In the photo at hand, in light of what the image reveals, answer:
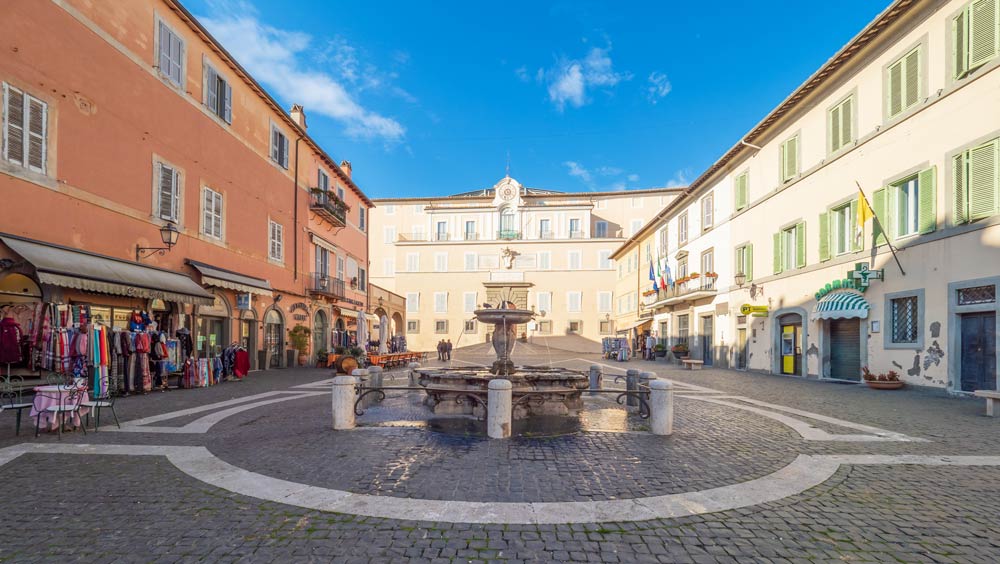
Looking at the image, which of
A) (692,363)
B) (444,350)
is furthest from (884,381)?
(444,350)

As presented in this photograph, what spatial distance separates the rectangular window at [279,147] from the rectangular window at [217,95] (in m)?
3.08

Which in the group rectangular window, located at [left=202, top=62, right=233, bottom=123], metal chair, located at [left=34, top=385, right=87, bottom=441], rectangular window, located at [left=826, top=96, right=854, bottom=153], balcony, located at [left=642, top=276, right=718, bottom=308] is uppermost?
rectangular window, located at [left=202, top=62, right=233, bottom=123]

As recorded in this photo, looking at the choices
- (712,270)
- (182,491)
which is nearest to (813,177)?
(712,270)

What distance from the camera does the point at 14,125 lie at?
9508mm

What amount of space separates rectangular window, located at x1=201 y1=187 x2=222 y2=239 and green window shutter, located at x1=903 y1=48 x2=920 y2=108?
21972 mm

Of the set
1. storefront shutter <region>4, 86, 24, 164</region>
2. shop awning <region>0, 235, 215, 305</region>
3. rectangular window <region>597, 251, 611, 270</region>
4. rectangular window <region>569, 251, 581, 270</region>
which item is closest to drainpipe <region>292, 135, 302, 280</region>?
shop awning <region>0, 235, 215, 305</region>

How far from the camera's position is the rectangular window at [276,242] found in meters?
20.1

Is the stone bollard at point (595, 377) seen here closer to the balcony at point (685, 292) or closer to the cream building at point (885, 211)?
the cream building at point (885, 211)

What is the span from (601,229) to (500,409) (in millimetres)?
46563

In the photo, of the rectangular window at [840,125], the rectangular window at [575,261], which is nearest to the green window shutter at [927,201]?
the rectangular window at [840,125]

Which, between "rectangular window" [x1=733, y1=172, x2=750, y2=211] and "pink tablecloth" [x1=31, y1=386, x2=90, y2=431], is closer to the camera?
"pink tablecloth" [x1=31, y1=386, x2=90, y2=431]

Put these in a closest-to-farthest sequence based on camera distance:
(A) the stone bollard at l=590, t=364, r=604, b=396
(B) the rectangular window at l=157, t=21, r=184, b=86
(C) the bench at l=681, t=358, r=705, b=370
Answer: (A) the stone bollard at l=590, t=364, r=604, b=396 → (B) the rectangular window at l=157, t=21, r=184, b=86 → (C) the bench at l=681, t=358, r=705, b=370

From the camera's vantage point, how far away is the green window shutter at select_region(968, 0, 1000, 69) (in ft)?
34.3

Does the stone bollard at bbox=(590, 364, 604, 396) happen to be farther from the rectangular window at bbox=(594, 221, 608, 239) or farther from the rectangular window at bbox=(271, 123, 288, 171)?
the rectangular window at bbox=(594, 221, 608, 239)
